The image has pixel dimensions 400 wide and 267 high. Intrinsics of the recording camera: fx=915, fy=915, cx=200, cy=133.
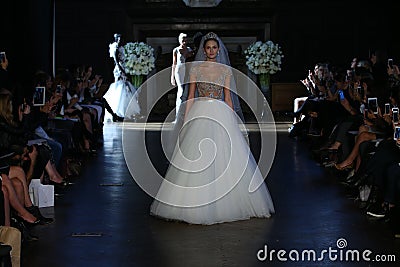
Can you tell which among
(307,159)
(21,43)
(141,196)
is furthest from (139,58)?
(141,196)

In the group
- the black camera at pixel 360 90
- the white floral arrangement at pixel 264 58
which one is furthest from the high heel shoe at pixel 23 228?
the white floral arrangement at pixel 264 58

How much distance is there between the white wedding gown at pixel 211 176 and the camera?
7.46 meters

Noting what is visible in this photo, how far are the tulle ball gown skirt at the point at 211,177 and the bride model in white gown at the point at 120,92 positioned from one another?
11180 millimetres

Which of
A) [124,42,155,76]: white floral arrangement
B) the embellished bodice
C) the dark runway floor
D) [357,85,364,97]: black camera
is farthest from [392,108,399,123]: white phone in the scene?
[124,42,155,76]: white floral arrangement

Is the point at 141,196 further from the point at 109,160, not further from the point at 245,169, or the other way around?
the point at 109,160

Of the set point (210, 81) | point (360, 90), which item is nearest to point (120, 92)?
point (360, 90)

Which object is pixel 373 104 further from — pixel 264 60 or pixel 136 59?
pixel 136 59

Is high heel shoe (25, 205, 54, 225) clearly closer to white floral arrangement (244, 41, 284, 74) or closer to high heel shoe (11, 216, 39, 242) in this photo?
high heel shoe (11, 216, 39, 242)

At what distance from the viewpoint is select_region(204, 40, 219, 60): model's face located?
7832 millimetres

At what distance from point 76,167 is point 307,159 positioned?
10.3 ft

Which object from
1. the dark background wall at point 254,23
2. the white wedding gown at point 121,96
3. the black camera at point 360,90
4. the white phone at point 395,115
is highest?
the dark background wall at point 254,23

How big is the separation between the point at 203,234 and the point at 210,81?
5.30ft

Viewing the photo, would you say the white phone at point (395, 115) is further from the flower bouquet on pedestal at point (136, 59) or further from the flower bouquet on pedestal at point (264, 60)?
the flower bouquet on pedestal at point (136, 59)

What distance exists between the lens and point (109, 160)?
12.0 meters
